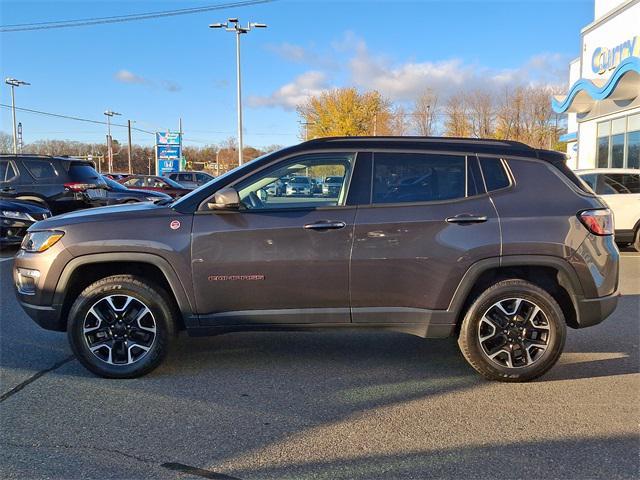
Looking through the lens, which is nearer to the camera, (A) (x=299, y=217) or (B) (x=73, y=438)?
(B) (x=73, y=438)

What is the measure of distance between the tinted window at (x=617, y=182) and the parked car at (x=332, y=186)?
8459 mm

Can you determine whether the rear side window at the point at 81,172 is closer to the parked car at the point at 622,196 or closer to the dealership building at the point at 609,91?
the parked car at the point at 622,196

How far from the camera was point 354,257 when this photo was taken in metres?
4.03

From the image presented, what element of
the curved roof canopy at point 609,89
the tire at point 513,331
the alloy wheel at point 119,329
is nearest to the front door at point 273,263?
the alloy wheel at point 119,329

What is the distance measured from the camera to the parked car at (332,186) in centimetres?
419

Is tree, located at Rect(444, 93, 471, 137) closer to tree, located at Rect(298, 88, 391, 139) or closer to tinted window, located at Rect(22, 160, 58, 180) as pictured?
tree, located at Rect(298, 88, 391, 139)

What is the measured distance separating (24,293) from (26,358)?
758 mm

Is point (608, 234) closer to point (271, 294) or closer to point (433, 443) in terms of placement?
point (433, 443)

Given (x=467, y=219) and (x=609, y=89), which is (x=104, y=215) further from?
(x=609, y=89)

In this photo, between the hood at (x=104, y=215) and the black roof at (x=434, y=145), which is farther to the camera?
the black roof at (x=434, y=145)

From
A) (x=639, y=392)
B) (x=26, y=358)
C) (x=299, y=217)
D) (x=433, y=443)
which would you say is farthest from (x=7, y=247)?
(x=639, y=392)

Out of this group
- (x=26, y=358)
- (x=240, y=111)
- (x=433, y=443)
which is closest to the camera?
(x=433, y=443)

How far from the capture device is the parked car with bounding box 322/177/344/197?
4.19 m

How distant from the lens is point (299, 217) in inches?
160
